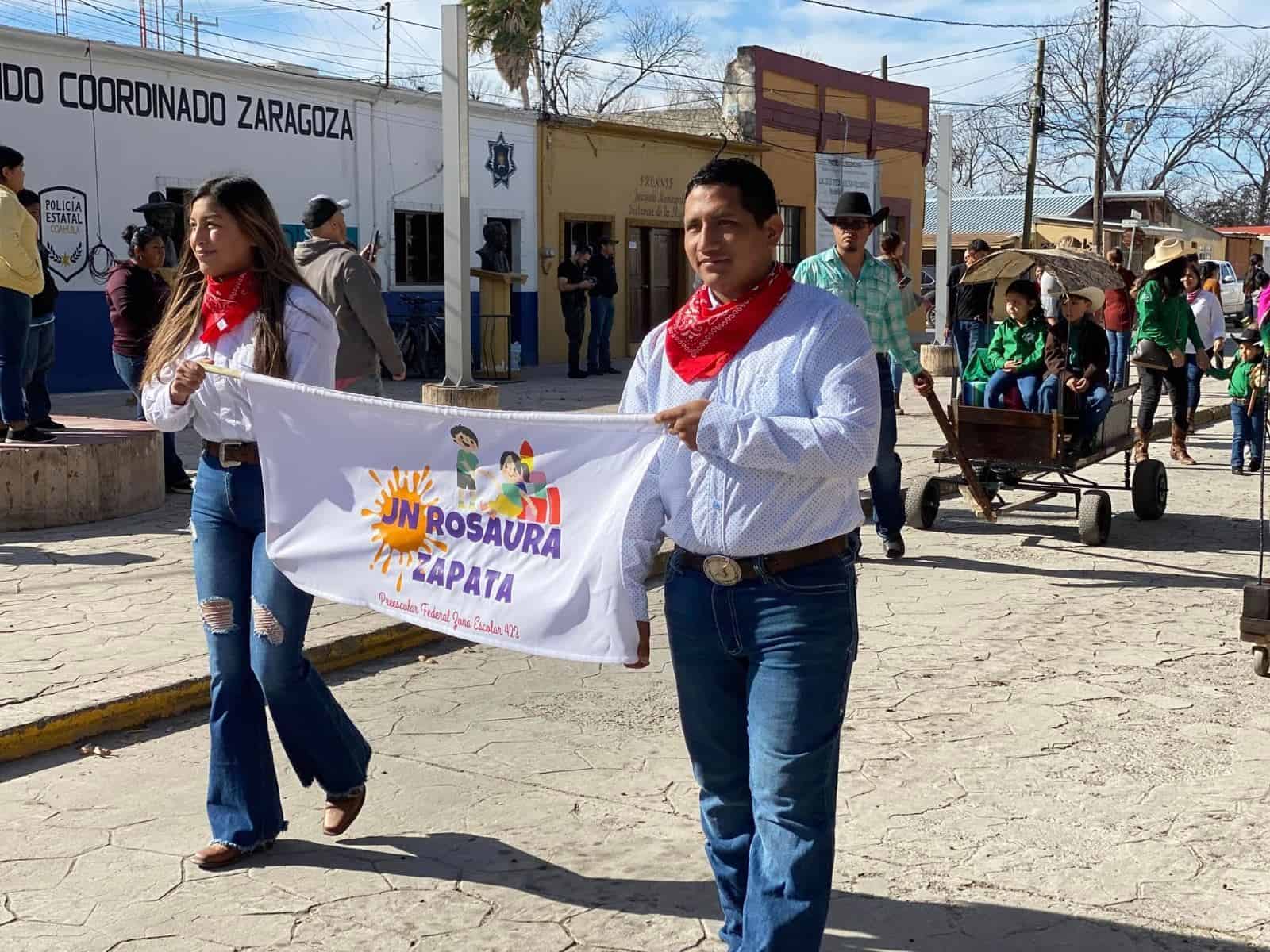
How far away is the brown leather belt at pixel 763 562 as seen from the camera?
3.08 metres

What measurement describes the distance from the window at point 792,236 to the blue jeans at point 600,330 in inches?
419

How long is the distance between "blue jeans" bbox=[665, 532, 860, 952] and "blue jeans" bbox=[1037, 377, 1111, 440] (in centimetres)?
655

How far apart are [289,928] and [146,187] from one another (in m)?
16.7

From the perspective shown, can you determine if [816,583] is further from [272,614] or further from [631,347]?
[631,347]

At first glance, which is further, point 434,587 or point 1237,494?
point 1237,494

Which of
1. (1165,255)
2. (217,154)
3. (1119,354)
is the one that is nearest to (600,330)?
(217,154)

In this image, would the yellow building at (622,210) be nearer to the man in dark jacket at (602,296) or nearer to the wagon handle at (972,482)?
the man in dark jacket at (602,296)

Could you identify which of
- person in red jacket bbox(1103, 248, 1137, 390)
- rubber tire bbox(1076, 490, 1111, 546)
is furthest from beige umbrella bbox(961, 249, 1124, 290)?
rubber tire bbox(1076, 490, 1111, 546)

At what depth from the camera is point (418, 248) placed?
2338cm

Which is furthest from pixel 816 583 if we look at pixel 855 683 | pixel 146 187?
pixel 146 187

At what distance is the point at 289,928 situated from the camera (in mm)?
3799

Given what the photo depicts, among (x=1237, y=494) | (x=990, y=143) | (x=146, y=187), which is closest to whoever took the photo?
(x=1237, y=494)

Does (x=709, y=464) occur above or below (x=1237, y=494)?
above

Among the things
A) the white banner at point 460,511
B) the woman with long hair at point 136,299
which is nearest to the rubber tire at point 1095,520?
the woman with long hair at point 136,299
